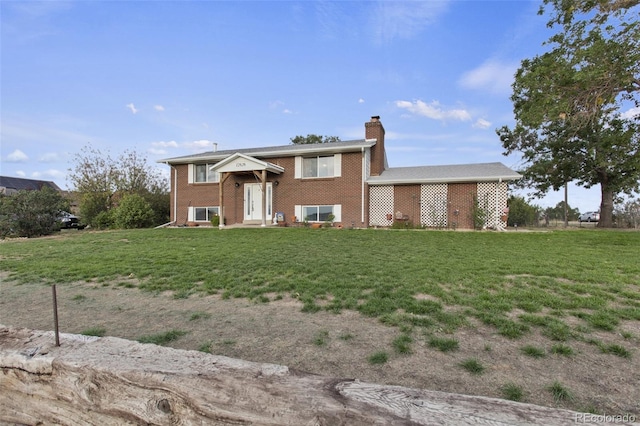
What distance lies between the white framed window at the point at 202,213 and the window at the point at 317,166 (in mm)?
5889

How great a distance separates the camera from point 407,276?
18.2ft

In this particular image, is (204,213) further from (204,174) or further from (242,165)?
(242,165)

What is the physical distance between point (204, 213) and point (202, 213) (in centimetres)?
15

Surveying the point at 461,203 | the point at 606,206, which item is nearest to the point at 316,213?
the point at 461,203

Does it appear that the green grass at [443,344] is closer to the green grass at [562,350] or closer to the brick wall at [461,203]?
the green grass at [562,350]

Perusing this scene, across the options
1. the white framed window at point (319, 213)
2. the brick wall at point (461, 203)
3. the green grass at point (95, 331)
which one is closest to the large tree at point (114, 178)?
the white framed window at point (319, 213)

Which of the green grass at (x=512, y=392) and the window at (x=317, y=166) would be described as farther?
the window at (x=317, y=166)

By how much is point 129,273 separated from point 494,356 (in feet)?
21.1

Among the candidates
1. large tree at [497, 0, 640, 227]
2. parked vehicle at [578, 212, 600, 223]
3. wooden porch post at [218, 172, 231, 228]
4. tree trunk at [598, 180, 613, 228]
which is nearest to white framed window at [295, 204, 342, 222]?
wooden porch post at [218, 172, 231, 228]

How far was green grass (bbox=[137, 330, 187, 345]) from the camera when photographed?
3152 millimetres

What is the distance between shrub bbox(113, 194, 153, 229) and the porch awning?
5.27 meters

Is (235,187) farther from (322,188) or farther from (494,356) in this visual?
(494,356)

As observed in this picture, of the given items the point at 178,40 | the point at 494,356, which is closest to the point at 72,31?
the point at 178,40

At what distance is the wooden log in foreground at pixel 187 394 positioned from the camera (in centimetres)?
133
